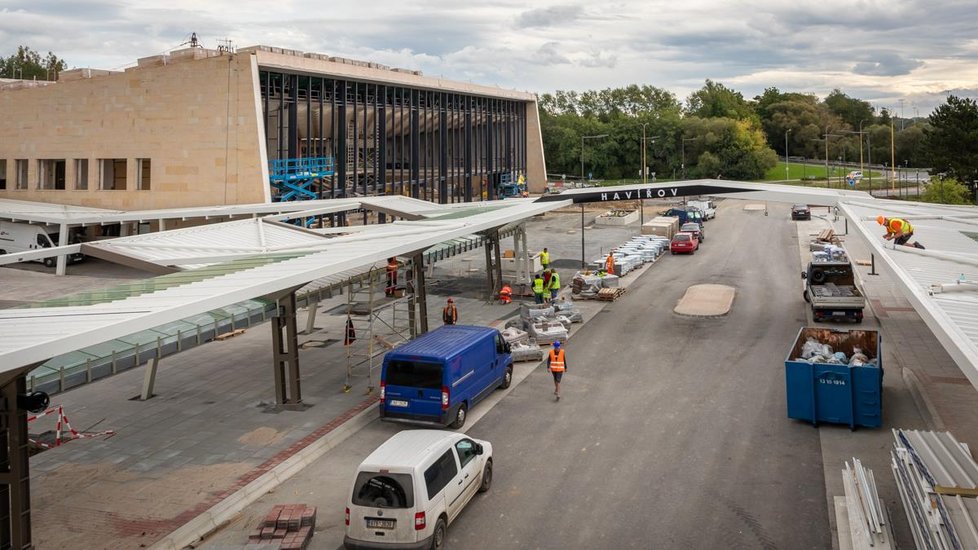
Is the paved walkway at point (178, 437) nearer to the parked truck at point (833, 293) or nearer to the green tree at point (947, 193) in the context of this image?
the parked truck at point (833, 293)

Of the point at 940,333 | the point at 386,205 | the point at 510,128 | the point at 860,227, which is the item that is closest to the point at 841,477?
the point at 940,333

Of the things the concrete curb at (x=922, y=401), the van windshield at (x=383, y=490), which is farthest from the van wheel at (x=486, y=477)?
the concrete curb at (x=922, y=401)

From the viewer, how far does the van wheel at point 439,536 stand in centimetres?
1158

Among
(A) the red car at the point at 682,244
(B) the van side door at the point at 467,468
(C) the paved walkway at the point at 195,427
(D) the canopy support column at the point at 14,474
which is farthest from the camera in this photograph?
(A) the red car at the point at 682,244

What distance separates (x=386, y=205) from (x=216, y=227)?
1231cm

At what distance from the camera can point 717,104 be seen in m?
139

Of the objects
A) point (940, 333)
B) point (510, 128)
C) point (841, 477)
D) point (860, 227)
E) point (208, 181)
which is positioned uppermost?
point (510, 128)

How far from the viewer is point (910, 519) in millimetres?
11227

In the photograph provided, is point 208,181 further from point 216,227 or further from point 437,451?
point 437,451

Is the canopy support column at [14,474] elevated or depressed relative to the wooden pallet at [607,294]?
depressed

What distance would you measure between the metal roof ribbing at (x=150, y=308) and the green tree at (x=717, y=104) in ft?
417

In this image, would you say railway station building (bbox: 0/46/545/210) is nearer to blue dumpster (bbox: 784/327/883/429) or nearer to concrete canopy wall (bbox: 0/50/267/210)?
concrete canopy wall (bbox: 0/50/267/210)

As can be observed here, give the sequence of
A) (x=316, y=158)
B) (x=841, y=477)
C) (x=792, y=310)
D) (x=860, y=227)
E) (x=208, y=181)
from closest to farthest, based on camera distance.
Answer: (x=841, y=477) → (x=860, y=227) → (x=792, y=310) → (x=208, y=181) → (x=316, y=158)

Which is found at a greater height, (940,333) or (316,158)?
(316,158)
